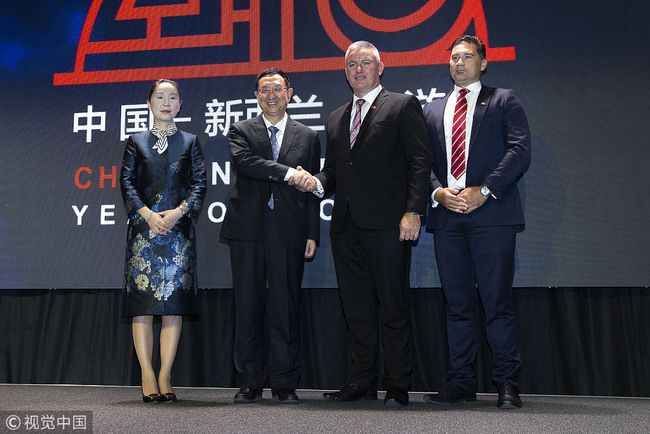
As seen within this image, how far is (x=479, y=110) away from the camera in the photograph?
2.88 meters

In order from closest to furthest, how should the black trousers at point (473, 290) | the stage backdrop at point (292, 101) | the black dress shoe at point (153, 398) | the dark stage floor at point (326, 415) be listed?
the dark stage floor at point (326, 415)
the black trousers at point (473, 290)
the black dress shoe at point (153, 398)
the stage backdrop at point (292, 101)

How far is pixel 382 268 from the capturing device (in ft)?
8.96

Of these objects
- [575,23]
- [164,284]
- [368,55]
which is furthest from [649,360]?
[164,284]

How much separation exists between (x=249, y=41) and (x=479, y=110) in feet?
4.96

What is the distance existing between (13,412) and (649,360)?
3.08 metres

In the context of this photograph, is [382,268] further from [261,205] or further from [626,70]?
[626,70]

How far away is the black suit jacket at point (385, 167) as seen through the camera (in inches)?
107

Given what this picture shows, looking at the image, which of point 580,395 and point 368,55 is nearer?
point 368,55

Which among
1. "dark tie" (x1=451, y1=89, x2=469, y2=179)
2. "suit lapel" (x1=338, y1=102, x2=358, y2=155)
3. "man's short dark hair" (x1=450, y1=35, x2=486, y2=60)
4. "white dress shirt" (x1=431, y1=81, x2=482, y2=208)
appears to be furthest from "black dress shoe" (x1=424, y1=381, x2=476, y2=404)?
"man's short dark hair" (x1=450, y1=35, x2=486, y2=60)

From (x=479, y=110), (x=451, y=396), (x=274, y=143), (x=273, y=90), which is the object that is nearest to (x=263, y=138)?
(x=274, y=143)

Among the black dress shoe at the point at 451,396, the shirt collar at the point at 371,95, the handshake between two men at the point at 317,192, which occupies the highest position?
the shirt collar at the point at 371,95

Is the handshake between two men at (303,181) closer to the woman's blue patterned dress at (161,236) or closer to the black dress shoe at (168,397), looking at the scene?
the woman's blue patterned dress at (161,236)

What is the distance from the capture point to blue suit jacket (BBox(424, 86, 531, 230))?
275 cm

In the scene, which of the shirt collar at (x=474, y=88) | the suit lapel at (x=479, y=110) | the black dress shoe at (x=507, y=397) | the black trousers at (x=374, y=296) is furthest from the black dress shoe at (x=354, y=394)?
the shirt collar at (x=474, y=88)
